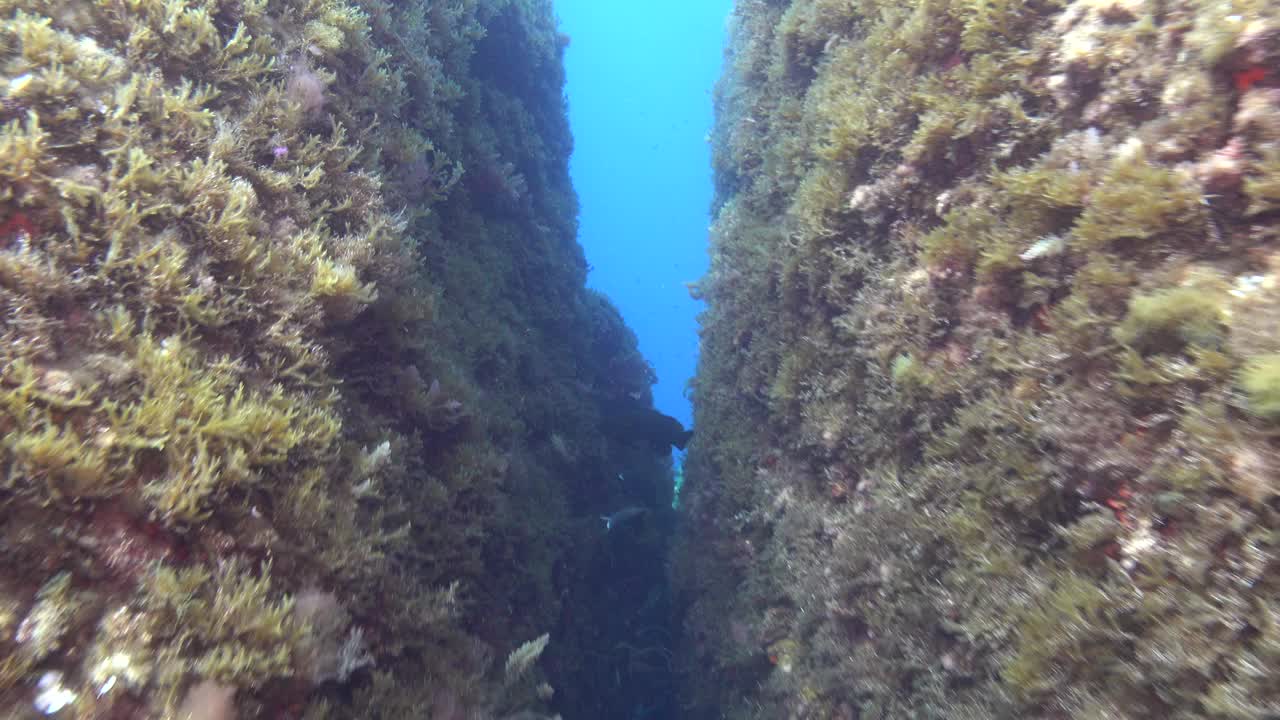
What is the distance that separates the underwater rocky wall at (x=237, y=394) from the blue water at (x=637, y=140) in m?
111

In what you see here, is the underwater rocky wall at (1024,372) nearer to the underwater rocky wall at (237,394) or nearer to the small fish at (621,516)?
the underwater rocky wall at (237,394)

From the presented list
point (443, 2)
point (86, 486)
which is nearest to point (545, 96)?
point (443, 2)

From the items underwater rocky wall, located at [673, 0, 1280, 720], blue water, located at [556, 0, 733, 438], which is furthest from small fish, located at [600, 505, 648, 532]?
blue water, located at [556, 0, 733, 438]

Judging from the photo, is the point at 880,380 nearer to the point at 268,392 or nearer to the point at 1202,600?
the point at 1202,600

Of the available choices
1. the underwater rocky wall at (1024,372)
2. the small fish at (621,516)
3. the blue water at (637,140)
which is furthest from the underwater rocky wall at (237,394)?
the blue water at (637,140)

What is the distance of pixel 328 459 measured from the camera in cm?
381

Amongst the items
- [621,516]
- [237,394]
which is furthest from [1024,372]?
[621,516]

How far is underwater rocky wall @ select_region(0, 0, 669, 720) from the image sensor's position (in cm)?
275

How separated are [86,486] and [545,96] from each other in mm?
13028

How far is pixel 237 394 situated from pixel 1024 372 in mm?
4631

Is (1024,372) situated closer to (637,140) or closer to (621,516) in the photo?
(621,516)

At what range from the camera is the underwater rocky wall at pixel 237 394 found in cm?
275

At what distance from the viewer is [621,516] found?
33.1 feet

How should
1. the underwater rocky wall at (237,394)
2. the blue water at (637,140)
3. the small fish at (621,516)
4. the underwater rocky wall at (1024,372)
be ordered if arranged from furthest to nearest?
the blue water at (637,140) → the small fish at (621,516) → the underwater rocky wall at (237,394) → the underwater rocky wall at (1024,372)
